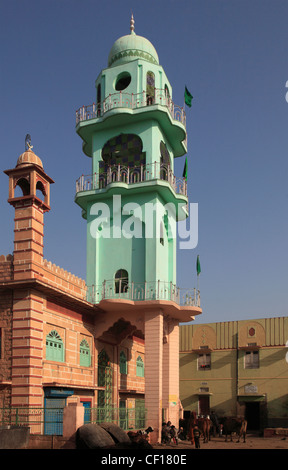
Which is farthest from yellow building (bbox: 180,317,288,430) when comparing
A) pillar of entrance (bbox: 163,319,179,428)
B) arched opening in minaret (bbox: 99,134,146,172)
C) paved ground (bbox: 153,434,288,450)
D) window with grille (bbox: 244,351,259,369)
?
arched opening in minaret (bbox: 99,134,146,172)

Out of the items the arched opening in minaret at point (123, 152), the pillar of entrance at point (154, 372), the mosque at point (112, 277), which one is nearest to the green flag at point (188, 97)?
the mosque at point (112, 277)

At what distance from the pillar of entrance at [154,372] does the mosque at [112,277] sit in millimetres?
49

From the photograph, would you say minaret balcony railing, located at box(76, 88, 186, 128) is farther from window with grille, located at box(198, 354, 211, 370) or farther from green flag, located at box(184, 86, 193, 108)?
window with grille, located at box(198, 354, 211, 370)

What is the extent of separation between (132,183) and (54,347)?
9608 mm

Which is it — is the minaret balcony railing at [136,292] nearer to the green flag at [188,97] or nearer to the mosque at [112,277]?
the mosque at [112,277]

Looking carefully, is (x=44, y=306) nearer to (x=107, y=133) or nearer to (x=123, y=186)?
(x=123, y=186)

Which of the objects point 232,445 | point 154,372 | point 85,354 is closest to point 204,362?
point 232,445

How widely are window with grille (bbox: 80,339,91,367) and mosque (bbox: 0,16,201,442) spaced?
49 millimetres

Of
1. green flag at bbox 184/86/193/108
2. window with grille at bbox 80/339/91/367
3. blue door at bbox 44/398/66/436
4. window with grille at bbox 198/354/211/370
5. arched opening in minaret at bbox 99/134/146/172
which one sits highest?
green flag at bbox 184/86/193/108

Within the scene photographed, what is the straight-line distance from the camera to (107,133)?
30.1 m

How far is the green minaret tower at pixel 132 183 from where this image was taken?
27.7 meters

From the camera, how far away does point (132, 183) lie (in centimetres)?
2814

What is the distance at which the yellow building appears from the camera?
3872 centimetres

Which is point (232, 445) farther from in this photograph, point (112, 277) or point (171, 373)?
point (112, 277)
